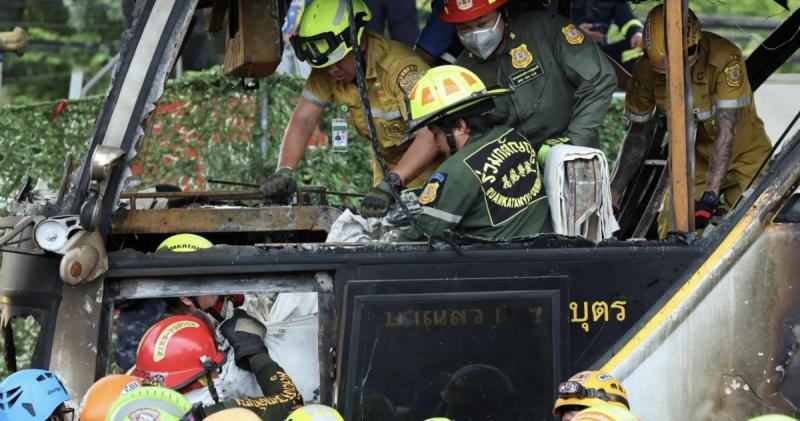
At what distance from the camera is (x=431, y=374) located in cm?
449

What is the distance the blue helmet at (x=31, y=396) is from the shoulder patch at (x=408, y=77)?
8.06 feet

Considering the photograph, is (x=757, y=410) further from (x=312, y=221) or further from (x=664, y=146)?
(x=664, y=146)

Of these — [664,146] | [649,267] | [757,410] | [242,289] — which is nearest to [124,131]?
[242,289]

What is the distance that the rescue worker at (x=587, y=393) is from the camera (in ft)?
13.9

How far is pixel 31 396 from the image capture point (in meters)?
4.38

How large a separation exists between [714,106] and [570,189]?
1.84 m

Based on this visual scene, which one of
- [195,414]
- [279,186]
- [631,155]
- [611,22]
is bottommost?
[195,414]

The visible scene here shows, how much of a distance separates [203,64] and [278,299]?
6.31 m

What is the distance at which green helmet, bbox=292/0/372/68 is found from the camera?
6.07 metres

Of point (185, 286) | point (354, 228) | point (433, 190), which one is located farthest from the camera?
point (354, 228)

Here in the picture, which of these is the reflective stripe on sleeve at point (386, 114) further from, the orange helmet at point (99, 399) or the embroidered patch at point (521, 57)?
the orange helmet at point (99, 399)

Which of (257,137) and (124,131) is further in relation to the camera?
(257,137)

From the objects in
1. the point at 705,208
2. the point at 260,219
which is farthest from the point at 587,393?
the point at 260,219

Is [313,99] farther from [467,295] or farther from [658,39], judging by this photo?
[467,295]
